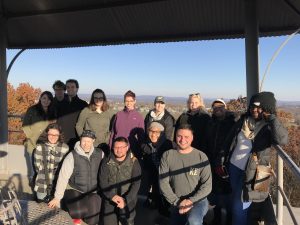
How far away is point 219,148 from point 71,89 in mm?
2313

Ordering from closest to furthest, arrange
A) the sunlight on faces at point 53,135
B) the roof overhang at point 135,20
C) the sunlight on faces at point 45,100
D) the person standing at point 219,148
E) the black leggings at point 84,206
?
the person standing at point 219,148, the black leggings at point 84,206, the sunlight on faces at point 53,135, the sunlight on faces at point 45,100, the roof overhang at point 135,20

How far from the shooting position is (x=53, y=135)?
4863 millimetres

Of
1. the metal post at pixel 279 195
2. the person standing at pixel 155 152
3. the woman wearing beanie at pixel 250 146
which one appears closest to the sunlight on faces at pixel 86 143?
the person standing at pixel 155 152

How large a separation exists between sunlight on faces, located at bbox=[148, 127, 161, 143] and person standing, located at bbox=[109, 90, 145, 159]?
36 cm

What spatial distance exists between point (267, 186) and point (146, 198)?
202 cm

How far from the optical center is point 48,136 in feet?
16.0

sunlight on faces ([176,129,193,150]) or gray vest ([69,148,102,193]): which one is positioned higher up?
sunlight on faces ([176,129,193,150])

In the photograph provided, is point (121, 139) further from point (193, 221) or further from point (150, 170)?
point (193, 221)

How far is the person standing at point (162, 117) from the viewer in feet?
16.6

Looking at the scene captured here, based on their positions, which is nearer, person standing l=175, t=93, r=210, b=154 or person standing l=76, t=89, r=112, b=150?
person standing l=175, t=93, r=210, b=154

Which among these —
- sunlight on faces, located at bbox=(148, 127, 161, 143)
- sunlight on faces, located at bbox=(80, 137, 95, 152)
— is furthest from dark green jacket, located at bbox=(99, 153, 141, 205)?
sunlight on faces, located at bbox=(148, 127, 161, 143)

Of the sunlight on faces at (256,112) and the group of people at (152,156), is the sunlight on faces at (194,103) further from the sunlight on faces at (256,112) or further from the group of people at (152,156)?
the sunlight on faces at (256,112)

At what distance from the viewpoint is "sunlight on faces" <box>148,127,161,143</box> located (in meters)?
4.86

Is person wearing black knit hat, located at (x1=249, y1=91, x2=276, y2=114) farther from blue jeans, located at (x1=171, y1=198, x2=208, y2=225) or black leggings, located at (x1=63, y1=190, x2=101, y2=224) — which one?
black leggings, located at (x1=63, y1=190, x2=101, y2=224)
